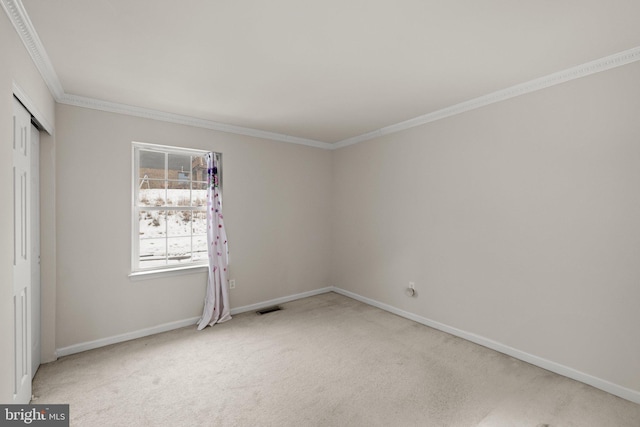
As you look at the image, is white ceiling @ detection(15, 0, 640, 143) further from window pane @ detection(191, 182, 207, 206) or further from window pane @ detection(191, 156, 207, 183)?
window pane @ detection(191, 182, 207, 206)

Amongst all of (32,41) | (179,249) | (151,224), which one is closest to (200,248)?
(179,249)

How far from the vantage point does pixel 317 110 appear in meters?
3.40

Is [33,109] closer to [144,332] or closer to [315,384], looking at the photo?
[144,332]

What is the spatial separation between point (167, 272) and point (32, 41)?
240 centimetres

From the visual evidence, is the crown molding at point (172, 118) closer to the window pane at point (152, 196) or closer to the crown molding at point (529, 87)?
the window pane at point (152, 196)

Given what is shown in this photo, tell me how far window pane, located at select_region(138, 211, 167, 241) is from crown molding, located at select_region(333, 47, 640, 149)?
305 cm

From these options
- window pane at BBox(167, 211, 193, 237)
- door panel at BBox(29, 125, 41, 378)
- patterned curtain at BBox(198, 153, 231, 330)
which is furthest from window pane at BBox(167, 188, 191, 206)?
door panel at BBox(29, 125, 41, 378)

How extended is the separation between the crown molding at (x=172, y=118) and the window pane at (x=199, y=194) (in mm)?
733

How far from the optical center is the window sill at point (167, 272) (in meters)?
3.35

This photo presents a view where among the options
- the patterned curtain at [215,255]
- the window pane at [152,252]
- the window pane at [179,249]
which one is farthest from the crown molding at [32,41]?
the window pane at [179,249]

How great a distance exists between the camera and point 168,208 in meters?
3.62

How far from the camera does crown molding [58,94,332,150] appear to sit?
299 cm

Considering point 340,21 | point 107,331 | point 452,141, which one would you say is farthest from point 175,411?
point 452,141

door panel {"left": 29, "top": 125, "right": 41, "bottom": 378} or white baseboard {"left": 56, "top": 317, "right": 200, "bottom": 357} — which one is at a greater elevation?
door panel {"left": 29, "top": 125, "right": 41, "bottom": 378}
